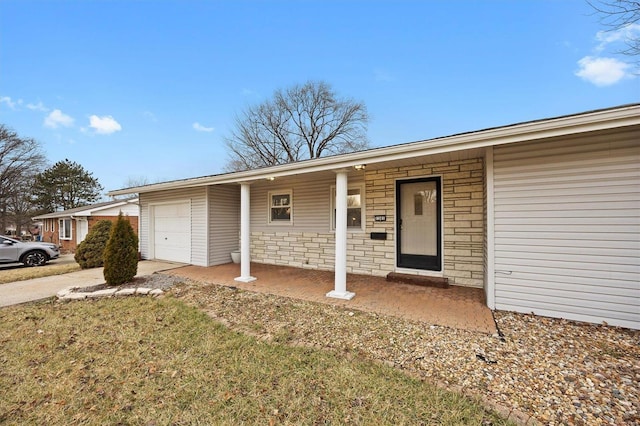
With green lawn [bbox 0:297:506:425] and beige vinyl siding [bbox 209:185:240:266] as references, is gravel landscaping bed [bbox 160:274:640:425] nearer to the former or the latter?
green lawn [bbox 0:297:506:425]

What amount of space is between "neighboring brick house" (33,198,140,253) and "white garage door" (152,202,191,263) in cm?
710

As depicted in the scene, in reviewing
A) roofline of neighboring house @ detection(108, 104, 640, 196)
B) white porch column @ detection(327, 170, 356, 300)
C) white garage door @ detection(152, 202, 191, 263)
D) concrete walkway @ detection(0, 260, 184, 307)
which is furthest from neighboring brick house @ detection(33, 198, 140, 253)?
white porch column @ detection(327, 170, 356, 300)

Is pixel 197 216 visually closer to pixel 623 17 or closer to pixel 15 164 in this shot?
pixel 623 17

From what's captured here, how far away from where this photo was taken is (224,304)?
15.3 ft

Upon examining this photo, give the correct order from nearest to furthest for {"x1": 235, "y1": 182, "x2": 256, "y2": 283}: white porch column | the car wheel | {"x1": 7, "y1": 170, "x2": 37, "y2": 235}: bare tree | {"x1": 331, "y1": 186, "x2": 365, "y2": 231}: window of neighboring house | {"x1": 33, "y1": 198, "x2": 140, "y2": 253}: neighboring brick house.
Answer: {"x1": 235, "y1": 182, "x2": 256, "y2": 283}: white porch column
{"x1": 331, "y1": 186, "x2": 365, "y2": 231}: window of neighboring house
the car wheel
{"x1": 33, "y1": 198, "x2": 140, "y2": 253}: neighboring brick house
{"x1": 7, "y1": 170, "x2": 37, "y2": 235}: bare tree

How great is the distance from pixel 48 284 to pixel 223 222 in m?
4.43

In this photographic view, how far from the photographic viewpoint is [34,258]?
32.3 ft

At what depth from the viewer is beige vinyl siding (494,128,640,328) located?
338cm

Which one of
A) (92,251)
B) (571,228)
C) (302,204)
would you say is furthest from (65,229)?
(571,228)

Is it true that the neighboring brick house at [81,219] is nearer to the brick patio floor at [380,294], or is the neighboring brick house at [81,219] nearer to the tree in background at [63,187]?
the tree in background at [63,187]

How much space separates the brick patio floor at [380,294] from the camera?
3.84 metres

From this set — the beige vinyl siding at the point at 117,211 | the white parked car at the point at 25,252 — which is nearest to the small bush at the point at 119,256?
the white parked car at the point at 25,252

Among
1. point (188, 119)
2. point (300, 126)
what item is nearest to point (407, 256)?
point (188, 119)

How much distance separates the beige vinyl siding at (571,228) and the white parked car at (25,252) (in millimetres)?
14844
